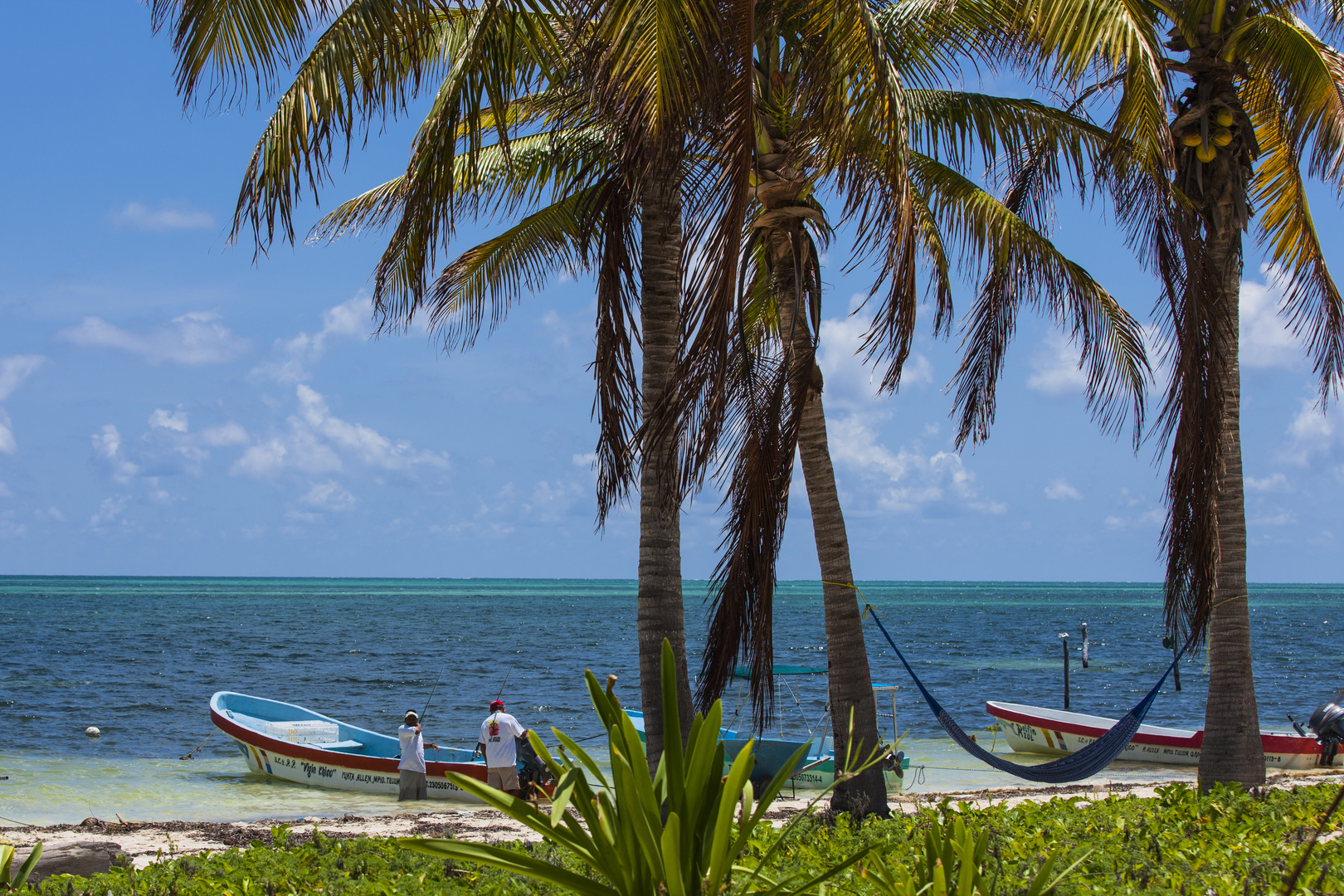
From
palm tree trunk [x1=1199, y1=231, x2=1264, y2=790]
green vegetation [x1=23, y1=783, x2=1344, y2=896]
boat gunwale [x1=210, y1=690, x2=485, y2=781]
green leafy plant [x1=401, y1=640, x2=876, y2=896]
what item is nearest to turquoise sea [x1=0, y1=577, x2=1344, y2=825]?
boat gunwale [x1=210, y1=690, x2=485, y2=781]

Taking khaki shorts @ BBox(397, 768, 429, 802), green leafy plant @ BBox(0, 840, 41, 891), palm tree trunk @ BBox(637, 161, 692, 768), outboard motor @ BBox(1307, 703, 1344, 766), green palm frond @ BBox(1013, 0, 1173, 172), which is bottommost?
khaki shorts @ BBox(397, 768, 429, 802)

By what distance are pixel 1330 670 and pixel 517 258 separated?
37966mm

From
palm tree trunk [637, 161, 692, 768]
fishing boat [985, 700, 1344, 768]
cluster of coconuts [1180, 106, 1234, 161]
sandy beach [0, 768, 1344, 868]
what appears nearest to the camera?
palm tree trunk [637, 161, 692, 768]

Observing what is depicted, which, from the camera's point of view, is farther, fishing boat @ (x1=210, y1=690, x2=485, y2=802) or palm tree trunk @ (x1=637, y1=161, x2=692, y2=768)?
fishing boat @ (x1=210, y1=690, x2=485, y2=802)

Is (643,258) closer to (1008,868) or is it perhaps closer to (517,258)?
(517,258)

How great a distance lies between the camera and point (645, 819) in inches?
113

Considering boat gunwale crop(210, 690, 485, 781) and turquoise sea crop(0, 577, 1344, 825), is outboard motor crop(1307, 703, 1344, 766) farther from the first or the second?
boat gunwale crop(210, 690, 485, 781)

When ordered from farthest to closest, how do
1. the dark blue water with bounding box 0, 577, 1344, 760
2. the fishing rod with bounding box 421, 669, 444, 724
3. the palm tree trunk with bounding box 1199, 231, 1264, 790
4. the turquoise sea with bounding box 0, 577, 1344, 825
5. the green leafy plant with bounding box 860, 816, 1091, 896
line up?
1. the fishing rod with bounding box 421, 669, 444, 724
2. the dark blue water with bounding box 0, 577, 1344, 760
3. the turquoise sea with bounding box 0, 577, 1344, 825
4. the palm tree trunk with bounding box 1199, 231, 1264, 790
5. the green leafy plant with bounding box 860, 816, 1091, 896

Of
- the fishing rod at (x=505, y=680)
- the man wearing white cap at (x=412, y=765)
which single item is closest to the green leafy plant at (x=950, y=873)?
the man wearing white cap at (x=412, y=765)

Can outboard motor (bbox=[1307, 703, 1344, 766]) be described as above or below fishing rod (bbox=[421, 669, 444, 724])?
above

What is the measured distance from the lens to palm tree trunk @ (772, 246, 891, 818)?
7.05 meters

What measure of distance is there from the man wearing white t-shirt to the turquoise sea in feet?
8.78

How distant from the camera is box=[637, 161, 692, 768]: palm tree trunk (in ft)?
21.7

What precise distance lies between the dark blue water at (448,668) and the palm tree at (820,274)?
10.8m
